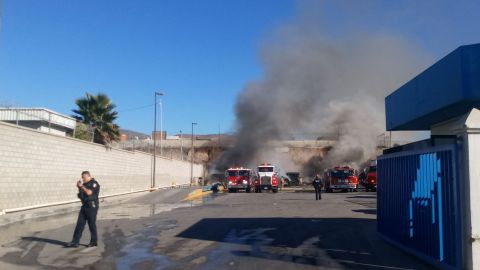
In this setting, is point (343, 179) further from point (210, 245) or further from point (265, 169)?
point (210, 245)

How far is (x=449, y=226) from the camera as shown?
824cm

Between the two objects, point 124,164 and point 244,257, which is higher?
point 124,164

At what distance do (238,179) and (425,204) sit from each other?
3797 centimetres

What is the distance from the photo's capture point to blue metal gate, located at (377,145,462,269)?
818 cm

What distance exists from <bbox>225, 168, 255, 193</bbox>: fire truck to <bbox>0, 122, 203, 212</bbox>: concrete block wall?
1276cm

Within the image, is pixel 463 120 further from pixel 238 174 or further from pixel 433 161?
pixel 238 174

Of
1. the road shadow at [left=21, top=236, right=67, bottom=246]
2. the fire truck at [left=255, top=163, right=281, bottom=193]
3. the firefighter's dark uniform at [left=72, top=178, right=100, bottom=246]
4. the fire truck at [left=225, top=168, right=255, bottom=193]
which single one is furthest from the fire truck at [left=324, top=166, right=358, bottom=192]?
the firefighter's dark uniform at [left=72, top=178, right=100, bottom=246]

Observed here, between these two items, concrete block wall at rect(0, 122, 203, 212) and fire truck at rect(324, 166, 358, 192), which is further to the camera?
fire truck at rect(324, 166, 358, 192)

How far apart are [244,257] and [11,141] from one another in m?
12.5

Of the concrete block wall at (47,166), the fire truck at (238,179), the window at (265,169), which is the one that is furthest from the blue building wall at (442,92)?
the window at (265,169)

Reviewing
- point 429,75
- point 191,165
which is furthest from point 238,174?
point 429,75

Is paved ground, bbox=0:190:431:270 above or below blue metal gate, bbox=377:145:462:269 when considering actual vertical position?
below

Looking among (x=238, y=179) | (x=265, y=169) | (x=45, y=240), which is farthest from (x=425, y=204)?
(x=265, y=169)

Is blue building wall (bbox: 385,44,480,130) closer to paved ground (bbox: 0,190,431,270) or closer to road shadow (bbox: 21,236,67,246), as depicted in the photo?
paved ground (bbox: 0,190,431,270)
